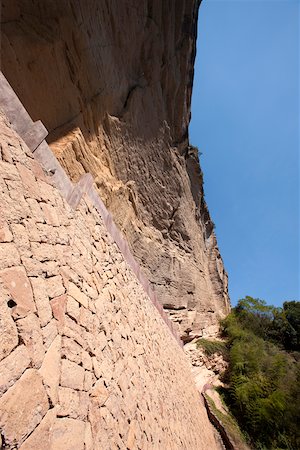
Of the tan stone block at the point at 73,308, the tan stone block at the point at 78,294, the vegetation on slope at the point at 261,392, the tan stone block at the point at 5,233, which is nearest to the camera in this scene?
the tan stone block at the point at 5,233

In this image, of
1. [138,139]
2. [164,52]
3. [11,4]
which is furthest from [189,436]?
[164,52]

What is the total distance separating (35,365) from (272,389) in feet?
32.7

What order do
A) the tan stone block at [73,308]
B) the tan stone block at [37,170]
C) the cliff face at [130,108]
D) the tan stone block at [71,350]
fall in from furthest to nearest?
the cliff face at [130,108] → the tan stone block at [37,170] → the tan stone block at [73,308] → the tan stone block at [71,350]

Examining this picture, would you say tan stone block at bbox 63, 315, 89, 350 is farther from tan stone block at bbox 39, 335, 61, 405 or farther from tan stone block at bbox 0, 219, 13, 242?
tan stone block at bbox 0, 219, 13, 242

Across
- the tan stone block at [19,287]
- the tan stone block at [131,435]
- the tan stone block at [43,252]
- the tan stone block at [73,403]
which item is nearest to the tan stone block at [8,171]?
the tan stone block at [43,252]

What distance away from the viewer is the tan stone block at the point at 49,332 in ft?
5.69

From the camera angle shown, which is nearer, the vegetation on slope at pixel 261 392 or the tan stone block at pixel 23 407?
the tan stone block at pixel 23 407

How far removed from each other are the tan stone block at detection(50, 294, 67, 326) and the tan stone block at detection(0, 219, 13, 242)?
22.8 inches

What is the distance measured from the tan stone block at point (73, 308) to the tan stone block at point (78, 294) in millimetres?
46

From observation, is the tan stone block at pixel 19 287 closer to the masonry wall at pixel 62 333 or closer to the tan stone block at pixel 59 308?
the masonry wall at pixel 62 333

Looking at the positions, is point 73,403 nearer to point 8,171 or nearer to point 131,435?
point 131,435

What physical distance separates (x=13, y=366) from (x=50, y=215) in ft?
4.35

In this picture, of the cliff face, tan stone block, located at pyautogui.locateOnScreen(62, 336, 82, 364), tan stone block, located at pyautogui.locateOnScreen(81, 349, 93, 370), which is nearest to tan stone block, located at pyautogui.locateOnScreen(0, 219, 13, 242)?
tan stone block, located at pyautogui.locateOnScreen(62, 336, 82, 364)

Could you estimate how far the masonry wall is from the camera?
1451 millimetres
